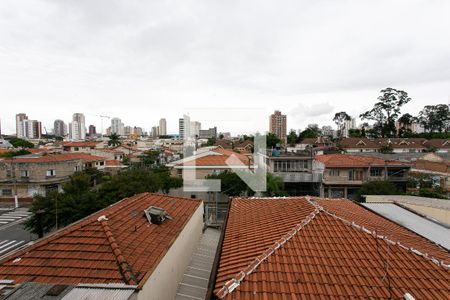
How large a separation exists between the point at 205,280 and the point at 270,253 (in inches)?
160

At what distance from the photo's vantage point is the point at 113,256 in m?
5.25

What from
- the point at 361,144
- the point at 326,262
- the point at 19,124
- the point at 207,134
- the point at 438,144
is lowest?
the point at 326,262

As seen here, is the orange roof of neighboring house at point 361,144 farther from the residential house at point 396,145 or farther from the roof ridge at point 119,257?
the roof ridge at point 119,257

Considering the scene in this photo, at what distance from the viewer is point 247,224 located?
20.6 ft

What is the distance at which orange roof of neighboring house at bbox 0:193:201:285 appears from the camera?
486cm

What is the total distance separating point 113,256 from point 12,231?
15845 mm

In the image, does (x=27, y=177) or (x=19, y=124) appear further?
(x=19, y=124)

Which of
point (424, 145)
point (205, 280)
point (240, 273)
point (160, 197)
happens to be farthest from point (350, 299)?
point (424, 145)

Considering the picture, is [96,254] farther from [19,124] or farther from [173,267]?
[19,124]

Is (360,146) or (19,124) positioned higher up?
(19,124)

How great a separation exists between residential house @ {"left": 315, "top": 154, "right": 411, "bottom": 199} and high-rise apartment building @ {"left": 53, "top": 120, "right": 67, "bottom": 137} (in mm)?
137750

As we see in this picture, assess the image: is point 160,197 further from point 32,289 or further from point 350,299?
point 350,299

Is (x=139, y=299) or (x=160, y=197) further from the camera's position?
(x=160, y=197)

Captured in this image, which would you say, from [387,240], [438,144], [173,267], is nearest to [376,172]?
[387,240]
